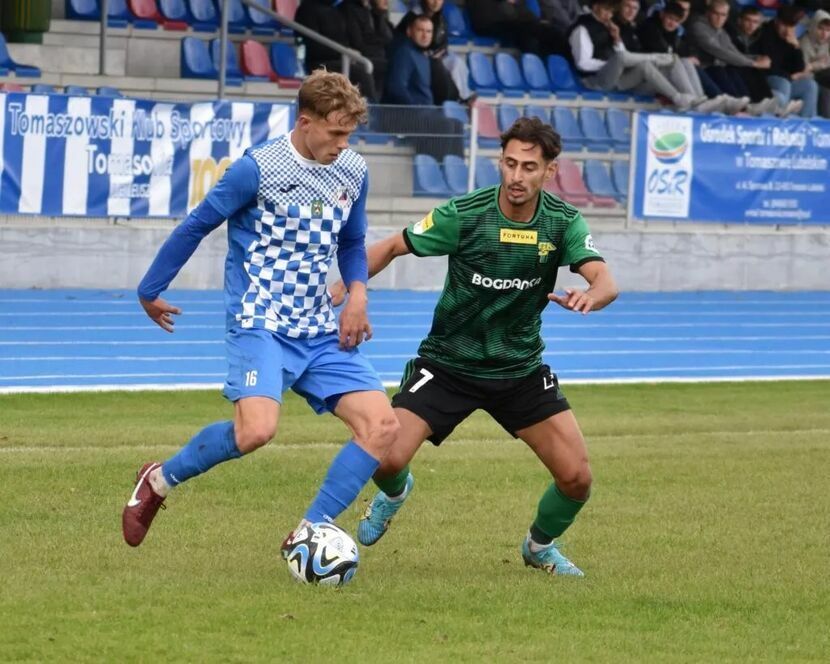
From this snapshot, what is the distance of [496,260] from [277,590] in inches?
63.2

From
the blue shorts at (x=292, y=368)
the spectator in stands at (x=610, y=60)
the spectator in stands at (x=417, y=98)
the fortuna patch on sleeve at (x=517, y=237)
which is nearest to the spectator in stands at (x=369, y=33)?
the spectator in stands at (x=417, y=98)

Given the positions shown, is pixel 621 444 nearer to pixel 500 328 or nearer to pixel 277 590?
pixel 500 328

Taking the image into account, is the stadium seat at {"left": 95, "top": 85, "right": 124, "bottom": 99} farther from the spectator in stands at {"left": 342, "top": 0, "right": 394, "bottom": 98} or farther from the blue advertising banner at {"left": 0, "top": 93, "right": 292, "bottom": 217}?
the spectator in stands at {"left": 342, "top": 0, "right": 394, "bottom": 98}

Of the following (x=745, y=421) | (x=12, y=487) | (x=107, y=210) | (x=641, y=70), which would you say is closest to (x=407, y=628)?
(x=12, y=487)

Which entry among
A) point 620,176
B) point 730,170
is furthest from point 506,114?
point 730,170

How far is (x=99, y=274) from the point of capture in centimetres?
1880

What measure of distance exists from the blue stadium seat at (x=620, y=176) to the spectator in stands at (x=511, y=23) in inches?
179

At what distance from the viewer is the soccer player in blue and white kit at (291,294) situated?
6355mm

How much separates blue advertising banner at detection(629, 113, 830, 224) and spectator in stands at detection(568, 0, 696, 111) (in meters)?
2.56

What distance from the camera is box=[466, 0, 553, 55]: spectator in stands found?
24859 millimetres

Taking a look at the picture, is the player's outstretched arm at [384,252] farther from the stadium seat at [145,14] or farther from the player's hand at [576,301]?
the stadium seat at [145,14]

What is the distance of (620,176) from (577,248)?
14567 mm

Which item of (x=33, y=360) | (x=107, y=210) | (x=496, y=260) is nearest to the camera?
(x=496, y=260)

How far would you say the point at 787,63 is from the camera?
26344mm
